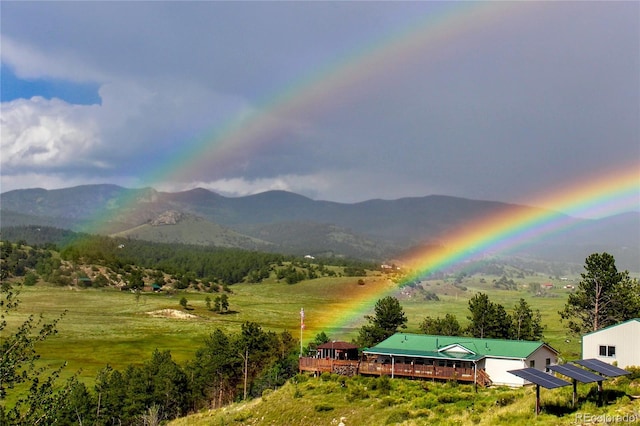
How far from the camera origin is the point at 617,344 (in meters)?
45.7

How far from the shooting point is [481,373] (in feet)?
166

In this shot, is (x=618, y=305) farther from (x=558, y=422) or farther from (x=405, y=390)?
(x=558, y=422)

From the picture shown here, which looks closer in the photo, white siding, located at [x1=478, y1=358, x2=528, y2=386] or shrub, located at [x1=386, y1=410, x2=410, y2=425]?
shrub, located at [x1=386, y1=410, x2=410, y2=425]

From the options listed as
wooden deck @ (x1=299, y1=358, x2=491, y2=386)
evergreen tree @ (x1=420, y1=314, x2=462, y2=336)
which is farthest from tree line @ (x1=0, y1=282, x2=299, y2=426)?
evergreen tree @ (x1=420, y1=314, x2=462, y2=336)

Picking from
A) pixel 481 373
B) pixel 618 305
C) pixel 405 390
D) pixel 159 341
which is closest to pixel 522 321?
pixel 618 305

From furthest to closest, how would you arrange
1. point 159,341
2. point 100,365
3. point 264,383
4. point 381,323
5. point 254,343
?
point 159,341
point 100,365
point 381,323
point 254,343
point 264,383

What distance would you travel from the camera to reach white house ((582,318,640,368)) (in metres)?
44.7

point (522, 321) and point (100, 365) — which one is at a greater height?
point (522, 321)

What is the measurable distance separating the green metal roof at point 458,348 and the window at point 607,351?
624cm

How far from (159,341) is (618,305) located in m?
94.9

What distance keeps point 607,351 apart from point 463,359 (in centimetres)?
1120

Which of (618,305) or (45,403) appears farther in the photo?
(618,305)

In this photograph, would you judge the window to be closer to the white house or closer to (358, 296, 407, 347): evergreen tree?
the white house

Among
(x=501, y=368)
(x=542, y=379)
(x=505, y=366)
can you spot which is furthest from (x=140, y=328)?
(x=542, y=379)
